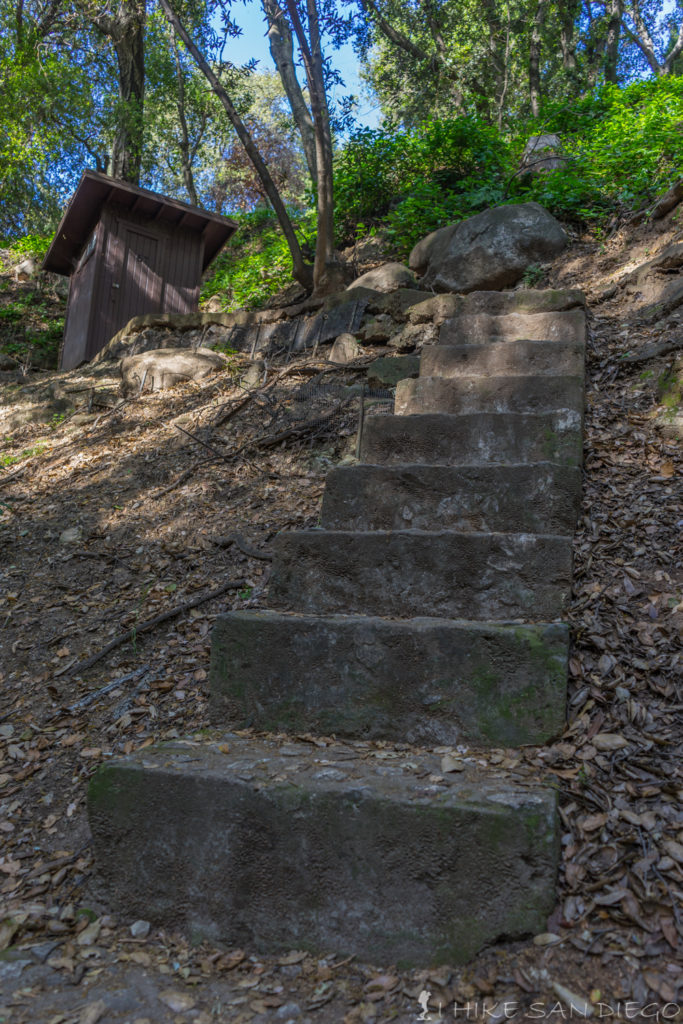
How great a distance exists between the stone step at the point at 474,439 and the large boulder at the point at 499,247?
3551 millimetres

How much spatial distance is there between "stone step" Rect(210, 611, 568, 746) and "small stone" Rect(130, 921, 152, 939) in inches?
24.6

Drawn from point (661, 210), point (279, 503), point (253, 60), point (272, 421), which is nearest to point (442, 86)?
point (253, 60)

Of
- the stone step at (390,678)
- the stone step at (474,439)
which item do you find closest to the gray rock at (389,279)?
the stone step at (474,439)

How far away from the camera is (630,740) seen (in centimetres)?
192

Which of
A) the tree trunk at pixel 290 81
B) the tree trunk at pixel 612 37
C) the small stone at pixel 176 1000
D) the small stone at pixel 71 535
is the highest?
the tree trunk at pixel 612 37

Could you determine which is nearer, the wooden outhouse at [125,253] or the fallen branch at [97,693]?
the fallen branch at [97,693]

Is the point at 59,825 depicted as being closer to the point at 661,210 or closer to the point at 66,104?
the point at 661,210

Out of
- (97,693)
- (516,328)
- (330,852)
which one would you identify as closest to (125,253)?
(516,328)

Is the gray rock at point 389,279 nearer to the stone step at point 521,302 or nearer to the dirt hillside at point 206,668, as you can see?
the stone step at point 521,302

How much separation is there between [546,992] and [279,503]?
2780 mm

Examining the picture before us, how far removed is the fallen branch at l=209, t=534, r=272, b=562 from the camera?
11.0 feet

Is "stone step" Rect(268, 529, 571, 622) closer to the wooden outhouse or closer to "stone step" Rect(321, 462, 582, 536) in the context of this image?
"stone step" Rect(321, 462, 582, 536)

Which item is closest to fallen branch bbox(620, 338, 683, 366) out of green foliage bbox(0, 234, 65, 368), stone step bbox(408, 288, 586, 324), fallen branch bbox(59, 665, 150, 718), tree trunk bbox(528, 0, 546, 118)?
stone step bbox(408, 288, 586, 324)

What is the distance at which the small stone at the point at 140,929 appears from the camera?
1825 mm
